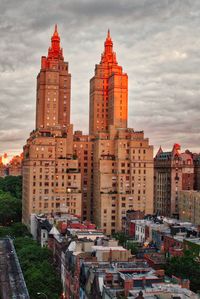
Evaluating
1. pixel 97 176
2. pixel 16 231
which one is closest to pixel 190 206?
pixel 97 176

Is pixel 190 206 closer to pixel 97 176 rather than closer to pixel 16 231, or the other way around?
pixel 97 176

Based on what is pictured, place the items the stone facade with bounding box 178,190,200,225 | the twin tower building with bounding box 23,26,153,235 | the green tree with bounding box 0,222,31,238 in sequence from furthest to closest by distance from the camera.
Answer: the twin tower building with bounding box 23,26,153,235 → the stone facade with bounding box 178,190,200,225 → the green tree with bounding box 0,222,31,238

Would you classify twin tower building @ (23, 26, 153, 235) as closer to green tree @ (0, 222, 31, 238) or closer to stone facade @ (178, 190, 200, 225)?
green tree @ (0, 222, 31, 238)

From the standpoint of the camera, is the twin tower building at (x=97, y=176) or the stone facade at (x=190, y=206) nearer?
the stone facade at (x=190, y=206)

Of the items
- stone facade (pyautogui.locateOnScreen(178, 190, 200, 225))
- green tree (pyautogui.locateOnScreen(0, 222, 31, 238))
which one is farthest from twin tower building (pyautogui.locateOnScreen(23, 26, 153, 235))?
stone facade (pyautogui.locateOnScreen(178, 190, 200, 225))

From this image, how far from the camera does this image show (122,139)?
185375mm

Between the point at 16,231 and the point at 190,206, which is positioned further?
the point at 190,206

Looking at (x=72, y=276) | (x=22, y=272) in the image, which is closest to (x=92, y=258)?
(x=72, y=276)

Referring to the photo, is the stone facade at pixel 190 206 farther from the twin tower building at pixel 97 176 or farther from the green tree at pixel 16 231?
the green tree at pixel 16 231

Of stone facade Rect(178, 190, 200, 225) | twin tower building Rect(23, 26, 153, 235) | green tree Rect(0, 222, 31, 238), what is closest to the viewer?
green tree Rect(0, 222, 31, 238)

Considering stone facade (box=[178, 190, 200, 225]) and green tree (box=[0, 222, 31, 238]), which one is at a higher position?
stone facade (box=[178, 190, 200, 225])

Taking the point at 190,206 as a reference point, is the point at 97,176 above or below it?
above

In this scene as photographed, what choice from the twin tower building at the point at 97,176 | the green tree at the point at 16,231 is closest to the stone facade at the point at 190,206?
the twin tower building at the point at 97,176

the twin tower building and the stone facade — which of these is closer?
the stone facade
